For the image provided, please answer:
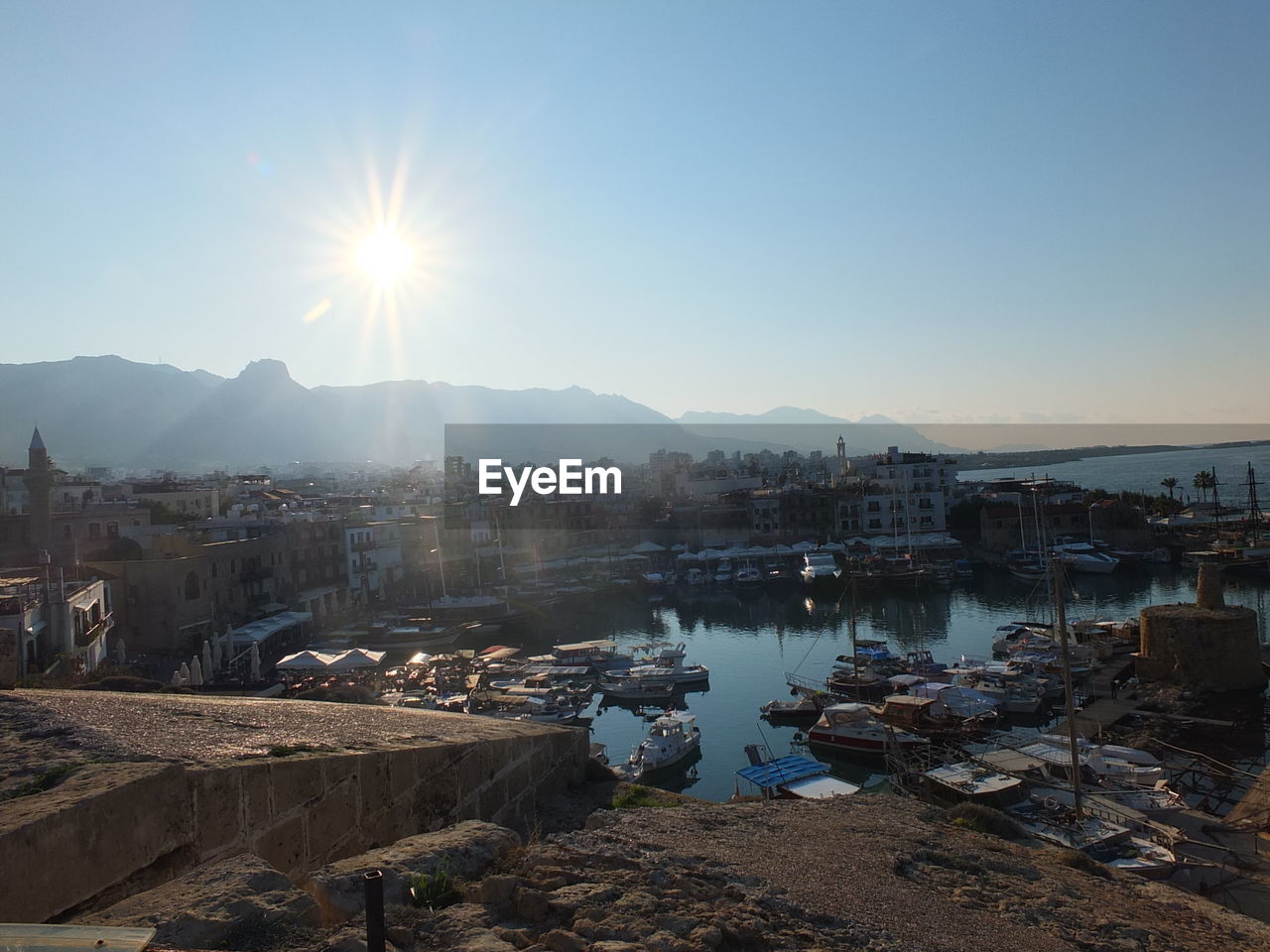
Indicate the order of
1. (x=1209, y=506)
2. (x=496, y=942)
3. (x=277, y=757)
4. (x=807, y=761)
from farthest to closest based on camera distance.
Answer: (x=1209, y=506)
(x=807, y=761)
(x=277, y=757)
(x=496, y=942)

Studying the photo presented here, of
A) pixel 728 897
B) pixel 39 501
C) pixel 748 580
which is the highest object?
pixel 39 501

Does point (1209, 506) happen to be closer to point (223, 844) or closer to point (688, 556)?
point (688, 556)

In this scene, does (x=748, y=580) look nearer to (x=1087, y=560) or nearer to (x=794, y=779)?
(x=1087, y=560)

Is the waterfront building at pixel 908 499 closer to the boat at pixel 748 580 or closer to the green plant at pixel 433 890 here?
the boat at pixel 748 580

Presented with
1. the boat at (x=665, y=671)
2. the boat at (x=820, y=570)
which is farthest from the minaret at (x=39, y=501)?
the boat at (x=820, y=570)

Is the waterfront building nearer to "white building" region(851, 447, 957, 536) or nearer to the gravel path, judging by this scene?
"white building" region(851, 447, 957, 536)

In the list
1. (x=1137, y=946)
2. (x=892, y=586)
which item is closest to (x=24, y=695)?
(x=1137, y=946)

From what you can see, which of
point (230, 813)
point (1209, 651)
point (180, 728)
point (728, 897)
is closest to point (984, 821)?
point (728, 897)
